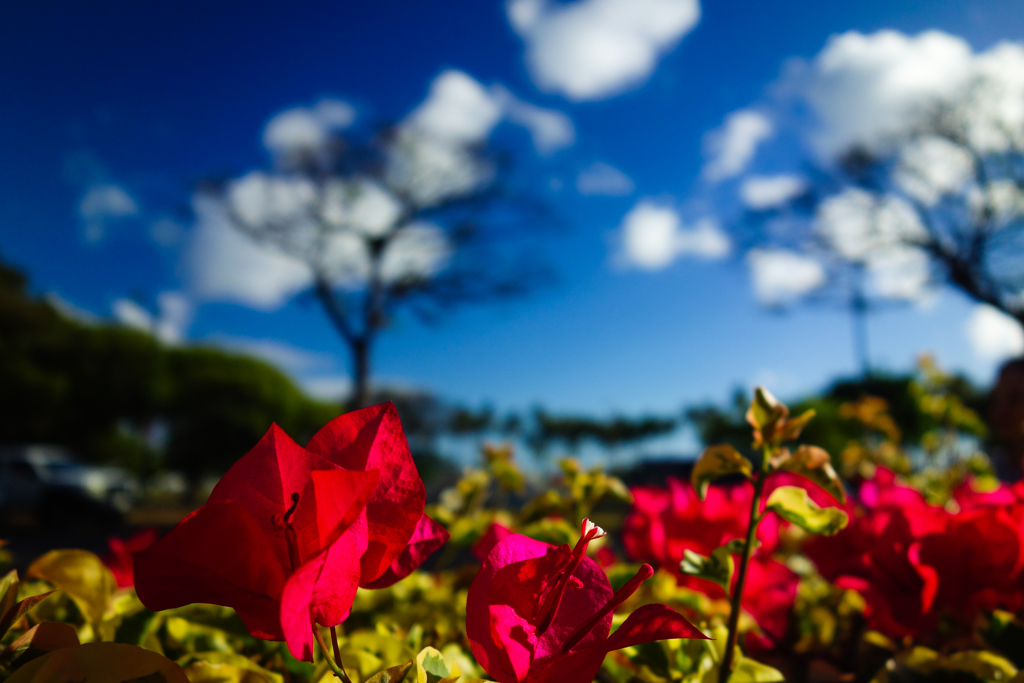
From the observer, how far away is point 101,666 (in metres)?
0.31

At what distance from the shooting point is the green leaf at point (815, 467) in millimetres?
445

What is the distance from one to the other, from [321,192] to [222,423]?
7068 millimetres

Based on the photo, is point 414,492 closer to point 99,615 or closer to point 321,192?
point 99,615

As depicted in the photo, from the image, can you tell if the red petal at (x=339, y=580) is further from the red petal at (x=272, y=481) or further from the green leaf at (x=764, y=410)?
the green leaf at (x=764, y=410)

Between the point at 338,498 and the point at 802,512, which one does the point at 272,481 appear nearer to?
the point at 338,498

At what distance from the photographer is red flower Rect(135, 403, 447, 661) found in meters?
0.28

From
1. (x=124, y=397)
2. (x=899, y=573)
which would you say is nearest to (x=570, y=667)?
(x=899, y=573)

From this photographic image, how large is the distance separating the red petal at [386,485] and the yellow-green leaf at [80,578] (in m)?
0.35

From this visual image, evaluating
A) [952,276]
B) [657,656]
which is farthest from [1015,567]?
[952,276]

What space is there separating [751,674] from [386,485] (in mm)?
302

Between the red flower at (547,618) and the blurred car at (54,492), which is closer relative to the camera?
the red flower at (547,618)

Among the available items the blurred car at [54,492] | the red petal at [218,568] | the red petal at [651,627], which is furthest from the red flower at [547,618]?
the blurred car at [54,492]

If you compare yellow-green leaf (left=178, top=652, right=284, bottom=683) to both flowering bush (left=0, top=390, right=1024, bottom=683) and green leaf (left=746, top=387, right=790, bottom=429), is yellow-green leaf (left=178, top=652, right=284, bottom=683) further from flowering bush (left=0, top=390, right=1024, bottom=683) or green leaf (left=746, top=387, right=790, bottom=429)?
green leaf (left=746, top=387, right=790, bottom=429)

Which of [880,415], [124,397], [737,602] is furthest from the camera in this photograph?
[124,397]
